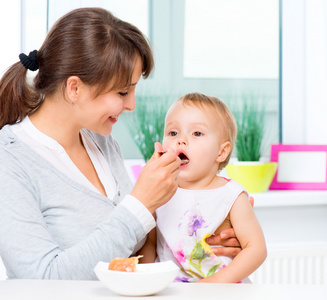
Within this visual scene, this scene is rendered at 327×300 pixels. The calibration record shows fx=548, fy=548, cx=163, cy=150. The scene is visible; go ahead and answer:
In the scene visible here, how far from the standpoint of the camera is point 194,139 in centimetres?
172

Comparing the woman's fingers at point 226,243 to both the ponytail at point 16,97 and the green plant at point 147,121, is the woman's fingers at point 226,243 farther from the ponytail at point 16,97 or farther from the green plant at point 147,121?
the green plant at point 147,121

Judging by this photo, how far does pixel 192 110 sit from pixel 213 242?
42 centimetres

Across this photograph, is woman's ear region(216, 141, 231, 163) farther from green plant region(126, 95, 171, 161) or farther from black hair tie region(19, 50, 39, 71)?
green plant region(126, 95, 171, 161)

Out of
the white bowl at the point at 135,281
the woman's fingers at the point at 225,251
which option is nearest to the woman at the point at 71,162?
the woman's fingers at the point at 225,251

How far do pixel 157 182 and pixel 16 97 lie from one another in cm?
56

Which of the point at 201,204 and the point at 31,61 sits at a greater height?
the point at 31,61

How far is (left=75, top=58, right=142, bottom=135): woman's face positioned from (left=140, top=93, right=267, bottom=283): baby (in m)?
0.17

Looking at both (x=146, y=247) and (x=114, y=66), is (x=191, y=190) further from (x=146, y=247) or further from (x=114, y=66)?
(x=114, y=66)

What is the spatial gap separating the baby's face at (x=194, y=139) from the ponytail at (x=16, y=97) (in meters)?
0.45

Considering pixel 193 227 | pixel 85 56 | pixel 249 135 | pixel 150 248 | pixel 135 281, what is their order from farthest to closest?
pixel 249 135, pixel 150 248, pixel 193 227, pixel 85 56, pixel 135 281

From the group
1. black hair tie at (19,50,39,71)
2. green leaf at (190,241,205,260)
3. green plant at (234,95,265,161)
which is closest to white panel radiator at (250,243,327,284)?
green plant at (234,95,265,161)

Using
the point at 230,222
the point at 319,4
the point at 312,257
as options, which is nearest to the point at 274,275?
the point at 312,257

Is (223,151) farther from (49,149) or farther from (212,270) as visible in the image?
(49,149)

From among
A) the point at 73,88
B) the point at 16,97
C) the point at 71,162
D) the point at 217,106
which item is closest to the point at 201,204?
the point at 217,106
